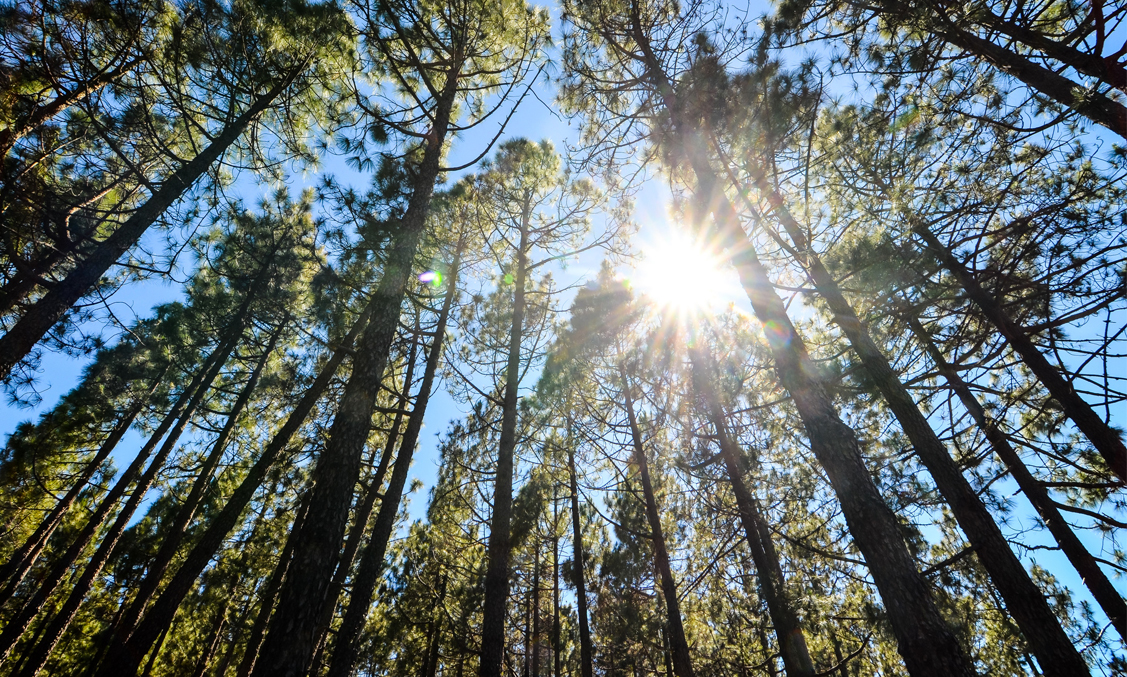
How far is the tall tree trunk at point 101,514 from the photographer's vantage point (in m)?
7.52

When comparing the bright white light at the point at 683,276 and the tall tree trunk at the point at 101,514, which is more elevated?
the bright white light at the point at 683,276

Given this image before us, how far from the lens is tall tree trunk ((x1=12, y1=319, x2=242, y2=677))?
7.56 meters

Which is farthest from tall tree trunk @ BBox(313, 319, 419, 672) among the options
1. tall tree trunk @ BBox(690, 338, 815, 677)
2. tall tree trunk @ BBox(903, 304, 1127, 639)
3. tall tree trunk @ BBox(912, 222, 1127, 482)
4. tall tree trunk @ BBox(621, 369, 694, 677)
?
tall tree trunk @ BBox(903, 304, 1127, 639)

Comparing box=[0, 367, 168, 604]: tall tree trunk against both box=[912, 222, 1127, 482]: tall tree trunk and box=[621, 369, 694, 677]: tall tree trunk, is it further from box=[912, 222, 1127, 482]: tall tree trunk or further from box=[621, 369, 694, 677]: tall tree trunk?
box=[912, 222, 1127, 482]: tall tree trunk

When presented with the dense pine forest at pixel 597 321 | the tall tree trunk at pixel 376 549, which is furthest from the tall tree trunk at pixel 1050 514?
the tall tree trunk at pixel 376 549

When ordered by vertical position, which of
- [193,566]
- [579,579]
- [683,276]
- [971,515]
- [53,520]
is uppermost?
[683,276]

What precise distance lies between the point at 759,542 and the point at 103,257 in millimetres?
10324

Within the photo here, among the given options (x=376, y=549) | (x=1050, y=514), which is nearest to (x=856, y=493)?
(x=1050, y=514)

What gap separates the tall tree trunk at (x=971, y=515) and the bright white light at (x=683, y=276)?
210cm

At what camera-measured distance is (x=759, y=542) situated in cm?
655

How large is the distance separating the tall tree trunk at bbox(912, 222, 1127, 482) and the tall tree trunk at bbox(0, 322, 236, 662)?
43.8ft

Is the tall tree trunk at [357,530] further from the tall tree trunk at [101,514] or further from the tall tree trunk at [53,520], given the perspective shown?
the tall tree trunk at [53,520]

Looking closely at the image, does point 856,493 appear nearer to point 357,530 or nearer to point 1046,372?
point 1046,372

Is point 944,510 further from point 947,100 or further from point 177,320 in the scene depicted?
point 177,320
